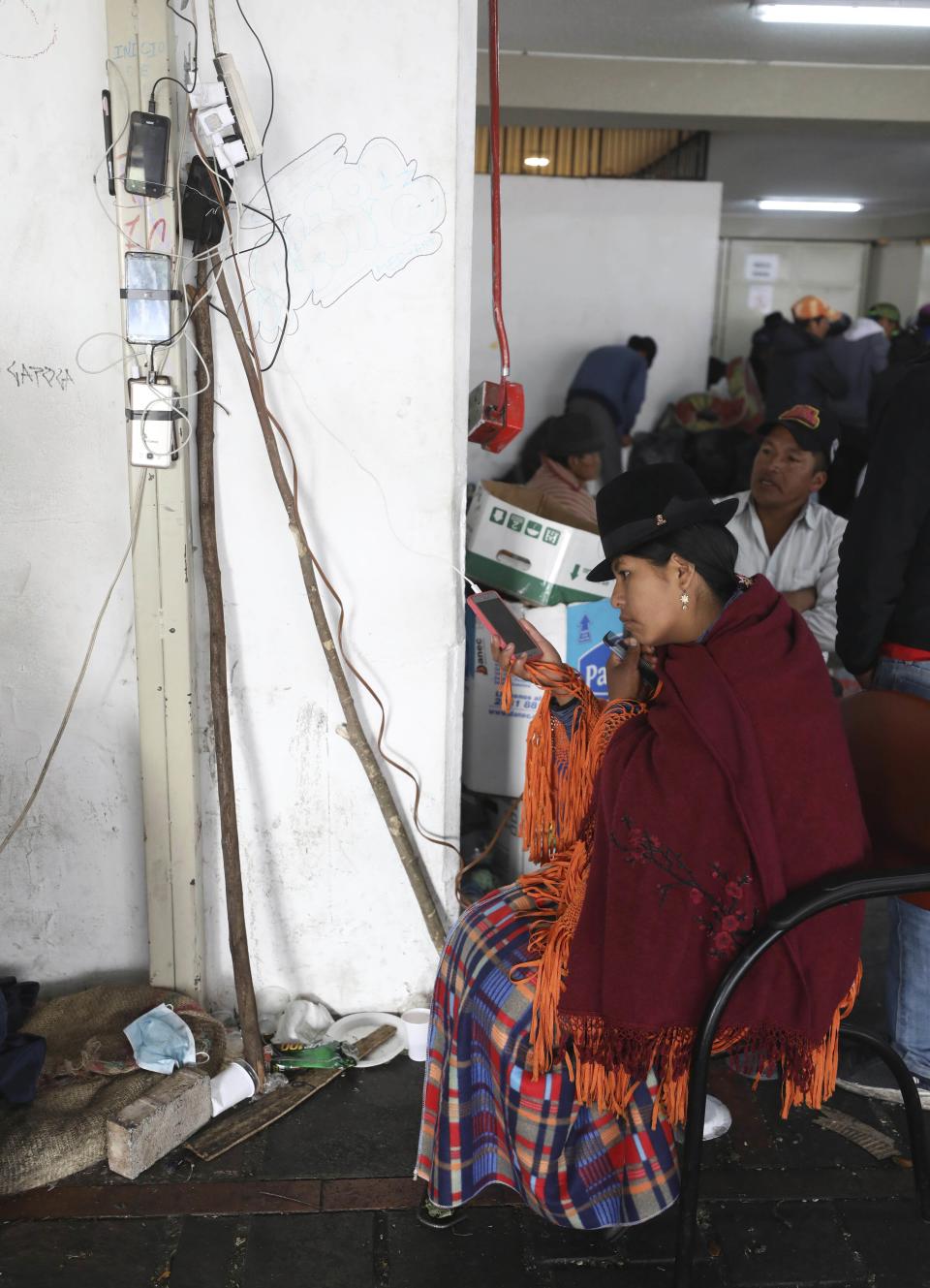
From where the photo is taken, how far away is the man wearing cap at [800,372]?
586 cm

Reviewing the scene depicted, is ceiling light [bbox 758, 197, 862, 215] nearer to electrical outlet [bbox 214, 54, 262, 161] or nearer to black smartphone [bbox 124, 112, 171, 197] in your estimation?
electrical outlet [bbox 214, 54, 262, 161]

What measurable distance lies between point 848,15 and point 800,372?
1683 millimetres

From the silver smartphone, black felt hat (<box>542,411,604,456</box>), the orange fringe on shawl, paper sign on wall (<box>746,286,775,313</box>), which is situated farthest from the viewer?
paper sign on wall (<box>746,286,775,313</box>)

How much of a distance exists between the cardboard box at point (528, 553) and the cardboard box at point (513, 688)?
4 centimetres

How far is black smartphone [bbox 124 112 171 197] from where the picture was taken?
2.04 meters

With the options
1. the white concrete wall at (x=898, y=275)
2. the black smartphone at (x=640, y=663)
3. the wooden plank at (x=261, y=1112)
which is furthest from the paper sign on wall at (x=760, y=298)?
the wooden plank at (x=261, y=1112)

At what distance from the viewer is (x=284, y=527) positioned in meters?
2.40

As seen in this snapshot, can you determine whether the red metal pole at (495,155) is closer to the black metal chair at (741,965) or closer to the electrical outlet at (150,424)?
the electrical outlet at (150,424)

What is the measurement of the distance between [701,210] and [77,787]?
→ 5.34 meters

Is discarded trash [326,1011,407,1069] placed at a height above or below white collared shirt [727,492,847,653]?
below

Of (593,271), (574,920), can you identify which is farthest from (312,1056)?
(593,271)

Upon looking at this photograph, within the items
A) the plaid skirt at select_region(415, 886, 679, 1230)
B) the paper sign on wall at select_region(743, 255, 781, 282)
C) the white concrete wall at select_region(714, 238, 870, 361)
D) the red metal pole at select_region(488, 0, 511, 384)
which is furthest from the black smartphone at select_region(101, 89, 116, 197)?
the paper sign on wall at select_region(743, 255, 781, 282)

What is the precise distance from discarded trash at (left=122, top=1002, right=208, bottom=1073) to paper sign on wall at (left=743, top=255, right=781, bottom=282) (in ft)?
37.2

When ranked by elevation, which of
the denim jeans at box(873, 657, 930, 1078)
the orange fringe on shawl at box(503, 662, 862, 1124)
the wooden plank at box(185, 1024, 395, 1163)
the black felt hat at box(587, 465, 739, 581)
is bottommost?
the wooden plank at box(185, 1024, 395, 1163)
